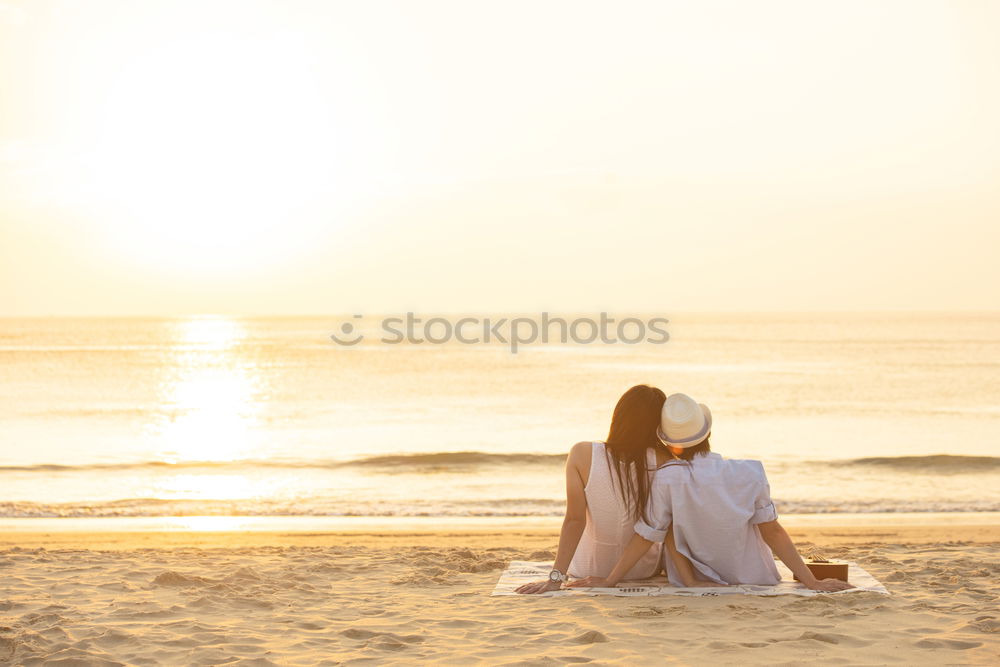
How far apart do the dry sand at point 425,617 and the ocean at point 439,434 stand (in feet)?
15.2

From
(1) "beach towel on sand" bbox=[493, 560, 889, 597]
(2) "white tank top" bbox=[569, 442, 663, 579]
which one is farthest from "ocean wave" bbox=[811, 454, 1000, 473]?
(2) "white tank top" bbox=[569, 442, 663, 579]

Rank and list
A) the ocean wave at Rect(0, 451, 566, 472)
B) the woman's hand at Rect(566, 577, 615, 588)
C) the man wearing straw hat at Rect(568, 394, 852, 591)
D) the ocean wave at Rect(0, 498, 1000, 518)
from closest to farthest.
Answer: the man wearing straw hat at Rect(568, 394, 852, 591) → the woman's hand at Rect(566, 577, 615, 588) → the ocean wave at Rect(0, 498, 1000, 518) → the ocean wave at Rect(0, 451, 566, 472)

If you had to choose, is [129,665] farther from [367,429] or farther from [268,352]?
[268,352]

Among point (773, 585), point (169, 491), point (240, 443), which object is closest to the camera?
point (773, 585)

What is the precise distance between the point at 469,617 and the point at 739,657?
1.53 meters

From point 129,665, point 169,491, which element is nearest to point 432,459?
point 169,491

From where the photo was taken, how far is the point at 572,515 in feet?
17.2

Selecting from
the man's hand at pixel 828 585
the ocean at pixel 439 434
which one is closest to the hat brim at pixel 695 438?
the man's hand at pixel 828 585

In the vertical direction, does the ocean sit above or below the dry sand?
below

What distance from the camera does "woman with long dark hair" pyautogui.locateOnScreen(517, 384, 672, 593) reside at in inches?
200

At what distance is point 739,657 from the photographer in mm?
4086

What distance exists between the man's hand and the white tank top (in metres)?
0.88

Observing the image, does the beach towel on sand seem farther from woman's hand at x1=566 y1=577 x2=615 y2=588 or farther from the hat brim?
the hat brim

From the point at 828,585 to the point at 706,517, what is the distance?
874 millimetres
